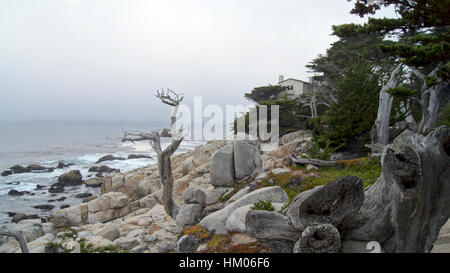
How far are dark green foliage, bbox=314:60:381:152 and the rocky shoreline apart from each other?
2684 millimetres

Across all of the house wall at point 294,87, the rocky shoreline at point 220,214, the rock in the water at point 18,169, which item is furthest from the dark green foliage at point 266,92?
the rock in the water at point 18,169

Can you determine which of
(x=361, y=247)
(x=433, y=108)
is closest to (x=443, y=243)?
(x=361, y=247)

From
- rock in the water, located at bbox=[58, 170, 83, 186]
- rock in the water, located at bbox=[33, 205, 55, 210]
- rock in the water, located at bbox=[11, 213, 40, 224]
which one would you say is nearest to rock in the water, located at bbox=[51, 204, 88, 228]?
rock in the water, located at bbox=[11, 213, 40, 224]

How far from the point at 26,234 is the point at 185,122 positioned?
1179 centimetres

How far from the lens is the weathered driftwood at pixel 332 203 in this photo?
3.67m

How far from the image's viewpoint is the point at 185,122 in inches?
483

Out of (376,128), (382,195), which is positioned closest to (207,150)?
(376,128)

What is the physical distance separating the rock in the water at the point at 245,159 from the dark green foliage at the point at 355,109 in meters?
3.50

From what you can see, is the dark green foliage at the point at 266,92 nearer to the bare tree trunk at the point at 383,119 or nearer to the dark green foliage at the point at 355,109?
the dark green foliage at the point at 355,109

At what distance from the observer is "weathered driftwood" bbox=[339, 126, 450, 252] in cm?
347

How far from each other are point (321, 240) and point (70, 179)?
1274 inches

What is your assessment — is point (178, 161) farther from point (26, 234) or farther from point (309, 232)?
point (309, 232)

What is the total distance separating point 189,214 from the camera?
35.8 feet

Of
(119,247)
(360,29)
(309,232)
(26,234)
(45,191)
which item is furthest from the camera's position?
(45,191)
